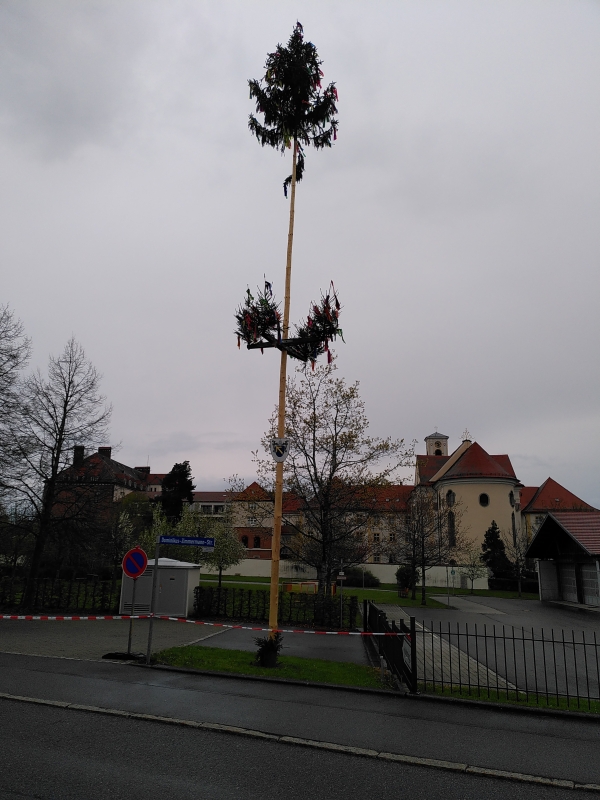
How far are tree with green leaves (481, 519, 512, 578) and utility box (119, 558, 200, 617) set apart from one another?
1692 inches

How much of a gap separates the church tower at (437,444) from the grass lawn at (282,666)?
90.3m

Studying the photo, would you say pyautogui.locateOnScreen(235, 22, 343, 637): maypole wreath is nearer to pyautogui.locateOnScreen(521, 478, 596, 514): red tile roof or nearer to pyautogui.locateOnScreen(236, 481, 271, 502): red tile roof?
pyautogui.locateOnScreen(236, 481, 271, 502): red tile roof

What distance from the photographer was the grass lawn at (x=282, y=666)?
1080 cm

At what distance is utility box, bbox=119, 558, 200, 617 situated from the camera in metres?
21.2

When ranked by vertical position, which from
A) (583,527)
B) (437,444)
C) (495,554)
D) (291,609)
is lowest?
(291,609)

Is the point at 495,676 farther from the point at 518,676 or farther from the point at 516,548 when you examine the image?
the point at 516,548

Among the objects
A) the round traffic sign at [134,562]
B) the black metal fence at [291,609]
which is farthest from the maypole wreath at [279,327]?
the black metal fence at [291,609]

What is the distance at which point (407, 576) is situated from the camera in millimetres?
44875

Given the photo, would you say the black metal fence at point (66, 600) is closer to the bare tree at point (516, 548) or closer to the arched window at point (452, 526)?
the bare tree at point (516, 548)

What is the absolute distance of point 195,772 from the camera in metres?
5.82

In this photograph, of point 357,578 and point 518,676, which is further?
point 357,578

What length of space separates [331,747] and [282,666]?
5248 millimetres

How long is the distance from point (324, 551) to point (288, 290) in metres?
11.4

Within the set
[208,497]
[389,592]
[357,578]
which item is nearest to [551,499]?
[357,578]
